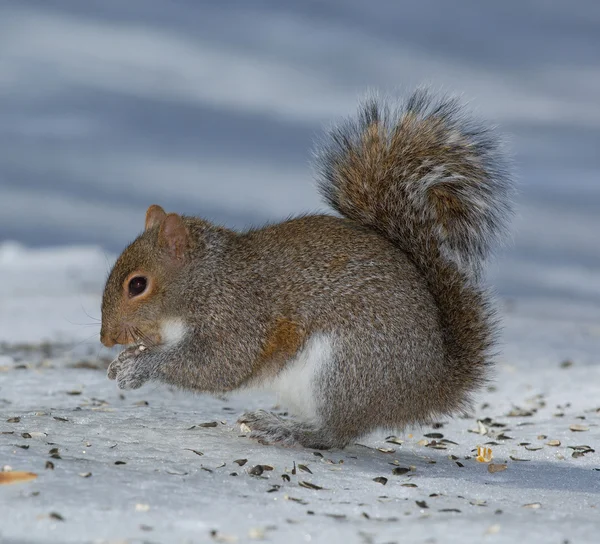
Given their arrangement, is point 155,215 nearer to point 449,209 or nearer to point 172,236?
point 172,236

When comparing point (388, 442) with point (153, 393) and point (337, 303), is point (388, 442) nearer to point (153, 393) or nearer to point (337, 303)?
point (337, 303)

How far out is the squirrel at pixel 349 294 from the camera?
4398 millimetres

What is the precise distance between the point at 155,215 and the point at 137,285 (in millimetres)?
457

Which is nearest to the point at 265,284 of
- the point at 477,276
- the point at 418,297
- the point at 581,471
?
the point at 418,297

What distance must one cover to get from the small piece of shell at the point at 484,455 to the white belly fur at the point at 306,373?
38.5 inches

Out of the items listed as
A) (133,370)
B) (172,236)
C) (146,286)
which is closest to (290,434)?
(133,370)

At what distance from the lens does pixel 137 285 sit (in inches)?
184

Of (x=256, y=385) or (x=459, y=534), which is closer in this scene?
(x=459, y=534)

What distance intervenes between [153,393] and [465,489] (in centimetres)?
305

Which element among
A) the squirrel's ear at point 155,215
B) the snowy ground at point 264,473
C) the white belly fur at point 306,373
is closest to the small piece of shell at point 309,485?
the snowy ground at point 264,473

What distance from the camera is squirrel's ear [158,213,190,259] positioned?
477cm

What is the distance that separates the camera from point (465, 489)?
13.3ft

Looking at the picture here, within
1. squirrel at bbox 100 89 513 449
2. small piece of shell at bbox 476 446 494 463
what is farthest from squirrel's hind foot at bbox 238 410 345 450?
small piece of shell at bbox 476 446 494 463

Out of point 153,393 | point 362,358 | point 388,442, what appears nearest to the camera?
point 362,358
